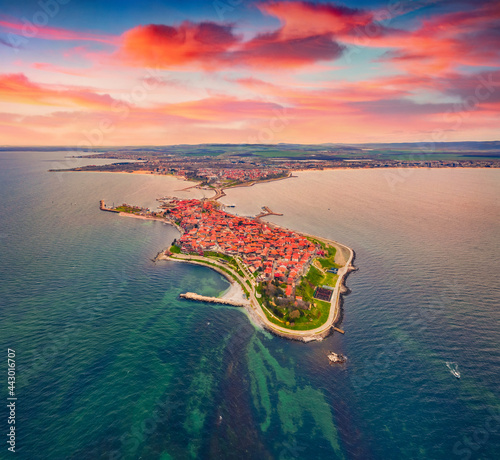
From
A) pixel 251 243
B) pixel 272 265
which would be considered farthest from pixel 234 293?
pixel 251 243

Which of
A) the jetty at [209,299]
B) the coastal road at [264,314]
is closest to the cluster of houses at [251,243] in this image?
the coastal road at [264,314]

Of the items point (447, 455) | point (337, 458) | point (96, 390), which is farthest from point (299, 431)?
point (96, 390)

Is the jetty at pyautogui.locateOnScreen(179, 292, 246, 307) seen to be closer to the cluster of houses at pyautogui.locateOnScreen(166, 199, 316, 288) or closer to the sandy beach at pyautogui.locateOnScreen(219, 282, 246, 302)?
the sandy beach at pyautogui.locateOnScreen(219, 282, 246, 302)

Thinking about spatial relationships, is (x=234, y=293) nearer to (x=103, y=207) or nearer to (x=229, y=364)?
(x=229, y=364)

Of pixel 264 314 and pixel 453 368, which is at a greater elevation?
pixel 264 314

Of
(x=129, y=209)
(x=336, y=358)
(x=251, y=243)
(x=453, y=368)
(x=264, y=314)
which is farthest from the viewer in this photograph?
(x=129, y=209)

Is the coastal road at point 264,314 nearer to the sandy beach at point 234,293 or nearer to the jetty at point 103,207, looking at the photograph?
the sandy beach at point 234,293
